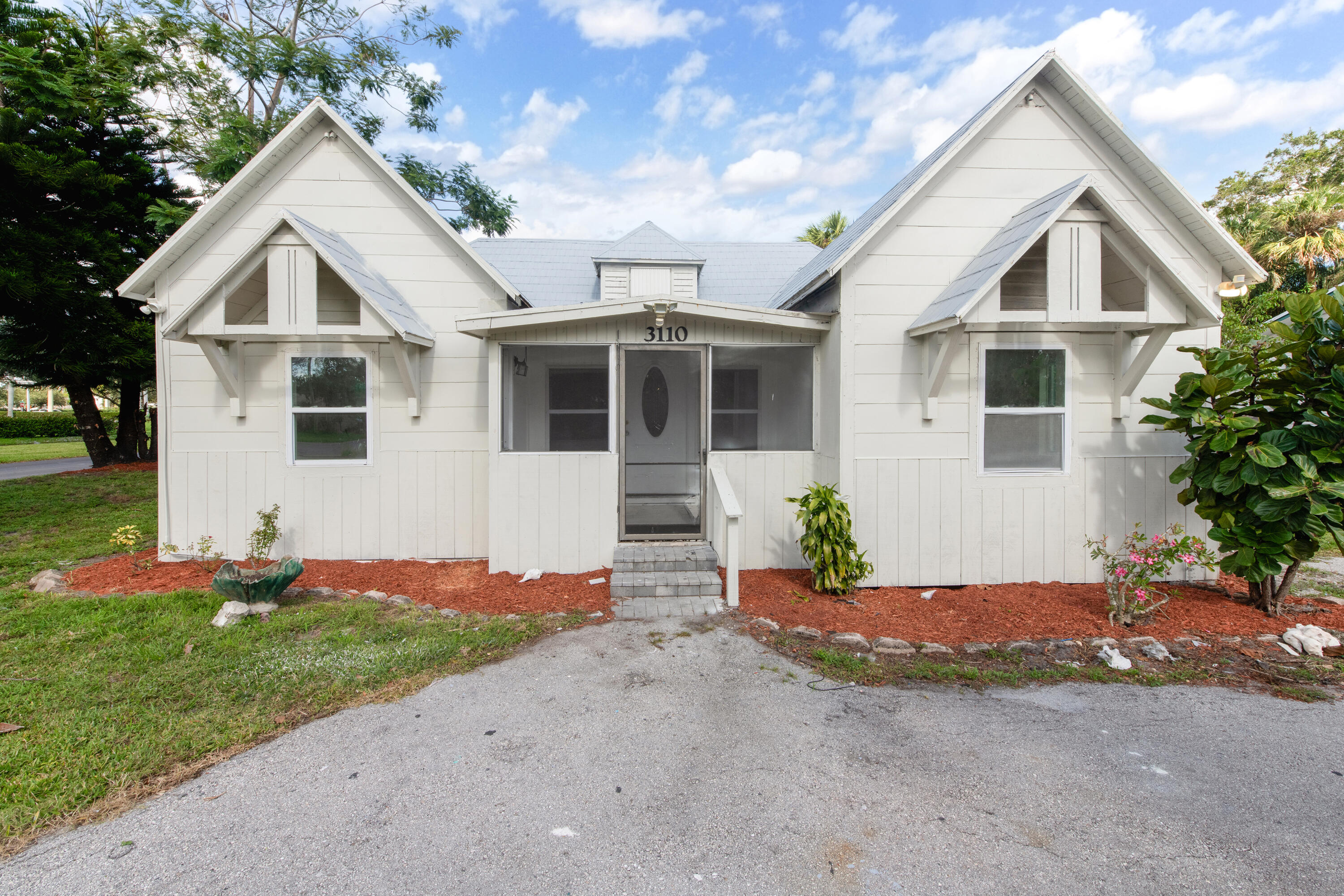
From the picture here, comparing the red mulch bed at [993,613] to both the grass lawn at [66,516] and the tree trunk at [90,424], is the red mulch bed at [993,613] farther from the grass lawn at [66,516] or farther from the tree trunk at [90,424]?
the tree trunk at [90,424]

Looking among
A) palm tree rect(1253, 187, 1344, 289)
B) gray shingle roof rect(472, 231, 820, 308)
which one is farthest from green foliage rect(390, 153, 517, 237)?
palm tree rect(1253, 187, 1344, 289)

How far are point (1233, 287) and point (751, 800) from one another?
701cm

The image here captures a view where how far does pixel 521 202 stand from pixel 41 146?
10.3 metres

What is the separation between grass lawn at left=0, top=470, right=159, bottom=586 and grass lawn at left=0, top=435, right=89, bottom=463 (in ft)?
21.5

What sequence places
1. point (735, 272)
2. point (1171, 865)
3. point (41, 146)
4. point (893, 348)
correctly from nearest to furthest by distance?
point (1171, 865) < point (893, 348) < point (735, 272) < point (41, 146)

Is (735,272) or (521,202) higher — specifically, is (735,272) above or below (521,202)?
below

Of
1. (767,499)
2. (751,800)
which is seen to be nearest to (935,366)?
(767,499)

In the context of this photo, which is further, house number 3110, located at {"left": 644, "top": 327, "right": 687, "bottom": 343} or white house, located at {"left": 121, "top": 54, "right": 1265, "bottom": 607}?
house number 3110, located at {"left": 644, "top": 327, "right": 687, "bottom": 343}

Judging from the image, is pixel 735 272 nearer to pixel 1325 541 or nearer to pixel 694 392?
pixel 694 392

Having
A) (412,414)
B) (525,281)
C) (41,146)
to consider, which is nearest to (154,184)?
(41,146)

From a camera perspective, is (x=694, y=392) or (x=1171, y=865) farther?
(x=694, y=392)

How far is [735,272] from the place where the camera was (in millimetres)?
10828

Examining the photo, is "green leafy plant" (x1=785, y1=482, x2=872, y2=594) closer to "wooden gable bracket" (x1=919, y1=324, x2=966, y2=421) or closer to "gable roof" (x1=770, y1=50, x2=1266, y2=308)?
"wooden gable bracket" (x1=919, y1=324, x2=966, y2=421)

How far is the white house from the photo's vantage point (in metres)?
5.99
